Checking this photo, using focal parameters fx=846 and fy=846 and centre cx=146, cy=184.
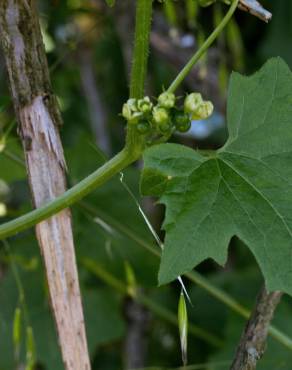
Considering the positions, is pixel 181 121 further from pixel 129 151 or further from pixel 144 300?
pixel 144 300

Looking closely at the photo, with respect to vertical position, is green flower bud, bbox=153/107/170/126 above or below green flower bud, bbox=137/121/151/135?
above

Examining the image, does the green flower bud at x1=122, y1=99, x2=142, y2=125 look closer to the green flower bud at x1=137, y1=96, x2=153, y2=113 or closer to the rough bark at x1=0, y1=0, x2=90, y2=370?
the green flower bud at x1=137, y1=96, x2=153, y2=113

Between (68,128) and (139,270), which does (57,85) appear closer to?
(68,128)

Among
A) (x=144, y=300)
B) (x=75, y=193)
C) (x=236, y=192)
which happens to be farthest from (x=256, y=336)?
(x=144, y=300)

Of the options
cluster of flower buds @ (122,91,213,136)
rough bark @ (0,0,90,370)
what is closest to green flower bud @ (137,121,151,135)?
cluster of flower buds @ (122,91,213,136)

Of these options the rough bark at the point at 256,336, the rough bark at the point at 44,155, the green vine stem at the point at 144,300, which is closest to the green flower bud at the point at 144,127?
the rough bark at the point at 44,155

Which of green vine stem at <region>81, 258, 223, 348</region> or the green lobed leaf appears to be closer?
the green lobed leaf

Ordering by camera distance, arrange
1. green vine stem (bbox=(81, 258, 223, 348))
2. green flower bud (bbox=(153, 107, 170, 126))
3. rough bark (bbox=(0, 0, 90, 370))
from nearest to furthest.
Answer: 1. green flower bud (bbox=(153, 107, 170, 126))
2. rough bark (bbox=(0, 0, 90, 370))
3. green vine stem (bbox=(81, 258, 223, 348))

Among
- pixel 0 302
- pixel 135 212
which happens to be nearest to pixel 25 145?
pixel 135 212
